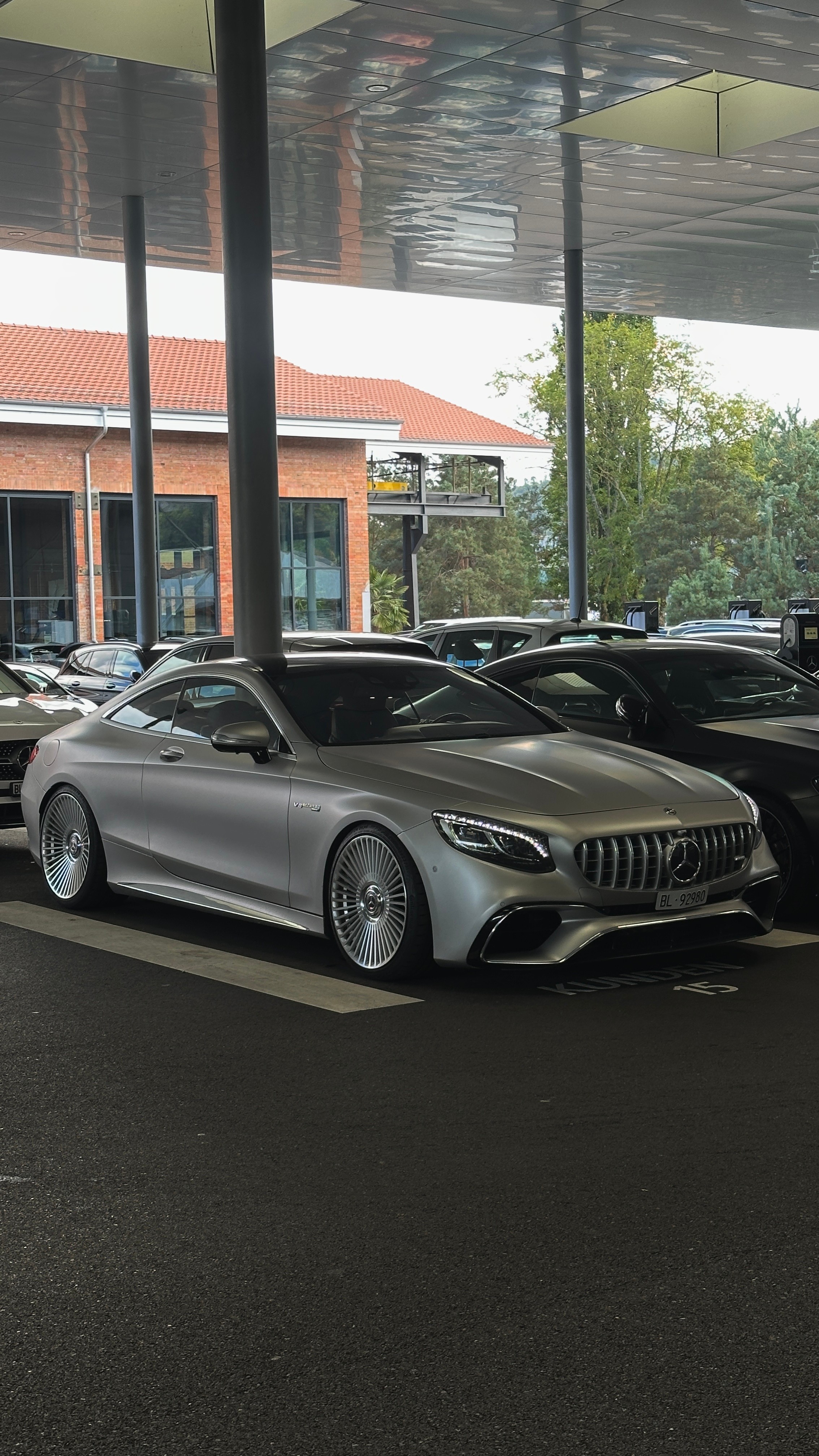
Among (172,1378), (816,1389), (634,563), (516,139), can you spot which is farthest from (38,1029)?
(634,563)

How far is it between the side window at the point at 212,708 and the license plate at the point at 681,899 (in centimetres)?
225

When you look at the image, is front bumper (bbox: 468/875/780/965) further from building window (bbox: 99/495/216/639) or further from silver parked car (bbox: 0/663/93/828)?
building window (bbox: 99/495/216/639)

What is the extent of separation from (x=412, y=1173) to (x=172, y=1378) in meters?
1.39

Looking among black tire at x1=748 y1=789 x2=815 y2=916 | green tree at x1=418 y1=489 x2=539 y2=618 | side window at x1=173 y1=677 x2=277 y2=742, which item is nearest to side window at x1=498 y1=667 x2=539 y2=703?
black tire at x1=748 y1=789 x2=815 y2=916

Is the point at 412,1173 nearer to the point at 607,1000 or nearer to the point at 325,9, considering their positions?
the point at 607,1000

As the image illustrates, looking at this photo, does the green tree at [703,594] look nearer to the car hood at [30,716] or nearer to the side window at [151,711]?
the car hood at [30,716]

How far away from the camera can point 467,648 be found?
596 inches

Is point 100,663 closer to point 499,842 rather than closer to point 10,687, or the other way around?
point 10,687

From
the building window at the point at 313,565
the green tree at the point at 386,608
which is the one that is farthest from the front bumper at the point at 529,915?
the green tree at the point at 386,608

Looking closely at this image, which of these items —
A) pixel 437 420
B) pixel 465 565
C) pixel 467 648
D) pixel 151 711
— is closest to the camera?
pixel 151 711

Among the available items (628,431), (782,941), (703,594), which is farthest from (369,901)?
(628,431)

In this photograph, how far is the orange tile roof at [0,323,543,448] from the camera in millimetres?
37031

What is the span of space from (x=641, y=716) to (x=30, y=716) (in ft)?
16.0

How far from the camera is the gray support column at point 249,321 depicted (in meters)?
12.9
